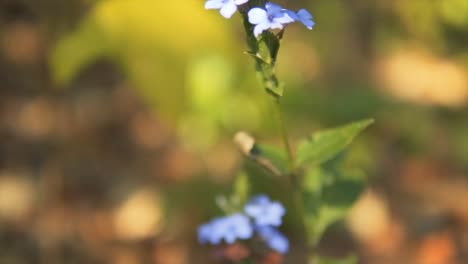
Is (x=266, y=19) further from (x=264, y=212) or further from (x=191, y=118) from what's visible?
(x=191, y=118)

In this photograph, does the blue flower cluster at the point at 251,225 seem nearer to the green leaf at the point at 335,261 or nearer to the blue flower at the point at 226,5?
the green leaf at the point at 335,261

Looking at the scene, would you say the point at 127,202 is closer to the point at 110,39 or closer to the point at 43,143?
the point at 43,143

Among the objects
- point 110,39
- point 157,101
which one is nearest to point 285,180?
point 157,101

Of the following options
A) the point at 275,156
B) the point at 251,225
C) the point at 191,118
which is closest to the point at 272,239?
the point at 251,225

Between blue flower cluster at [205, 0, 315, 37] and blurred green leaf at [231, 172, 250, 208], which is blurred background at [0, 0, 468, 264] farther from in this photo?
blue flower cluster at [205, 0, 315, 37]

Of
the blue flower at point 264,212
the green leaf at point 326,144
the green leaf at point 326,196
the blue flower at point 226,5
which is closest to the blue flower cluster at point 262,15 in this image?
the blue flower at point 226,5

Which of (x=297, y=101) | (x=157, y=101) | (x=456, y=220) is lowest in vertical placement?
(x=456, y=220)
